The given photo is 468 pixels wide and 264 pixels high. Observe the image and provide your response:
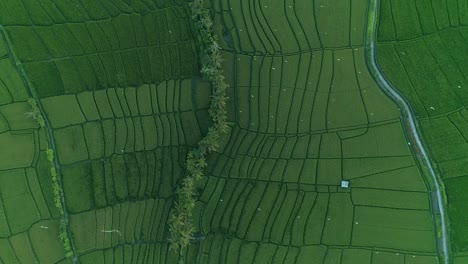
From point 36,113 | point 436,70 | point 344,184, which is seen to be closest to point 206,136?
point 344,184

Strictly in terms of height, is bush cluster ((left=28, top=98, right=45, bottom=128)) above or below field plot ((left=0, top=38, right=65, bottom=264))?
above

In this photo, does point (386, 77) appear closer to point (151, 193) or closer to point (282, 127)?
point (282, 127)

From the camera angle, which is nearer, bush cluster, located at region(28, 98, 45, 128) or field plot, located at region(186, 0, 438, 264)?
bush cluster, located at region(28, 98, 45, 128)

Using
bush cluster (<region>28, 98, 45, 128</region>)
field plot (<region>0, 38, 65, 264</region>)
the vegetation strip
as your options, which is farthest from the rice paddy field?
the vegetation strip

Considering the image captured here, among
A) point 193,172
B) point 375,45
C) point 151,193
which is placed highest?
point 375,45

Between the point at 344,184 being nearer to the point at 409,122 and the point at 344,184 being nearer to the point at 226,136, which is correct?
the point at 409,122

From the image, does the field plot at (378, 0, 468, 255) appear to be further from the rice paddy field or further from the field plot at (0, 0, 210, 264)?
the field plot at (0, 0, 210, 264)

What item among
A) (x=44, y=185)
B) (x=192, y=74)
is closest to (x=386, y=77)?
(x=192, y=74)
